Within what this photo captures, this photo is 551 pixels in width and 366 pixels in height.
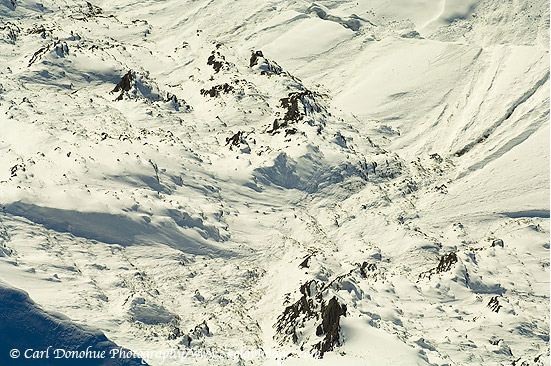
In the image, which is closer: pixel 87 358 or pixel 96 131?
pixel 87 358

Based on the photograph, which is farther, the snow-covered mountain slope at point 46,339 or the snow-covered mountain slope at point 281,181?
the snow-covered mountain slope at point 281,181

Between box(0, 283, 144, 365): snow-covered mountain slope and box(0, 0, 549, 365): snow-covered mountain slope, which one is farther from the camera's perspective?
box(0, 0, 549, 365): snow-covered mountain slope

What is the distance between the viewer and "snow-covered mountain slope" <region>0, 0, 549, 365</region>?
2088cm

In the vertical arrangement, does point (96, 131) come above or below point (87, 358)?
above

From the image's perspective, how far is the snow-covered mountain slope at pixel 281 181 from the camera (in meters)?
20.9

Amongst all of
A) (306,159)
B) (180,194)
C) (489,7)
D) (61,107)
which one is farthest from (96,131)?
(489,7)

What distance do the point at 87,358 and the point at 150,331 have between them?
8.47ft

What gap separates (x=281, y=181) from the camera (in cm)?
2862

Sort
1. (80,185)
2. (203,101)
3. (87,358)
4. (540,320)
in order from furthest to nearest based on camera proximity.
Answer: (203,101) < (80,185) < (540,320) < (87,358)

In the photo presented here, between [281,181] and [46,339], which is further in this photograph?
[281,181]

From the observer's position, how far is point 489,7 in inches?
1762

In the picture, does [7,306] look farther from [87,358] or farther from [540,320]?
[540,320]

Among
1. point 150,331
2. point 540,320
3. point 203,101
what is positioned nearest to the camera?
point 150,331

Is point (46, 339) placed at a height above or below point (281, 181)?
below
